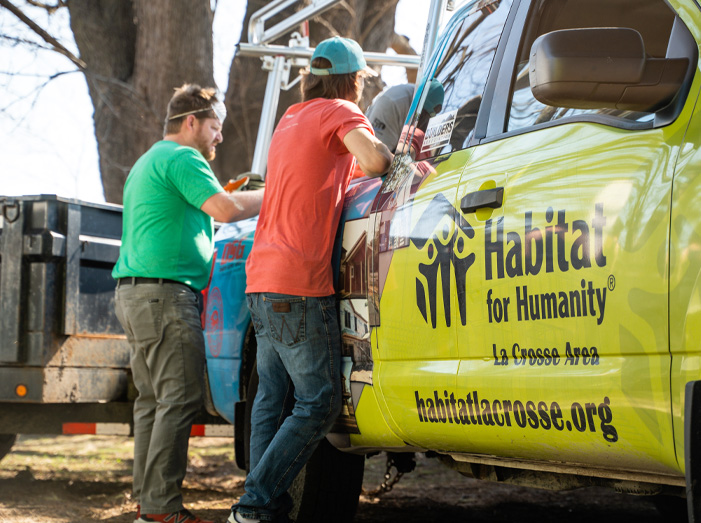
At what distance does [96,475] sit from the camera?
271 inches

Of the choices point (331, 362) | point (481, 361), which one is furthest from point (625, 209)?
point (331, 362)

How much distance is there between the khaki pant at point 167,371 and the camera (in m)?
4.26

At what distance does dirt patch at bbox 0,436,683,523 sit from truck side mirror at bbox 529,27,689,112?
9.33ft

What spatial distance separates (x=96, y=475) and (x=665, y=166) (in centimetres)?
567

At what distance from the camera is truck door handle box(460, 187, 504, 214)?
2781 mm

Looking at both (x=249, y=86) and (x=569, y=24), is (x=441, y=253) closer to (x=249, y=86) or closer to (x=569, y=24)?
A: (x=569, y=24)

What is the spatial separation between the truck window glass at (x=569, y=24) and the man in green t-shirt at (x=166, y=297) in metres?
1.71

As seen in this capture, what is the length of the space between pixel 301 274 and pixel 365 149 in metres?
0.54

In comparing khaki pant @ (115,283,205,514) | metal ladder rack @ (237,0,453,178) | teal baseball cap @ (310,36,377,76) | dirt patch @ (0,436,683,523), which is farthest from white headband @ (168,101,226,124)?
dirt patch @ (0,436,683,523)

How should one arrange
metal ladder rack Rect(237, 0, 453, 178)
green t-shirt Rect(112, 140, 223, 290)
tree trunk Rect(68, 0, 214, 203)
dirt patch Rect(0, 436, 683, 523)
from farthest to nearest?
tree trunk Rect(68, 0, 214, 203) < metal ladder rack Rect(237, 0, 453, 178) < dirt patch Rect(0, 436, 683, 523) < green t-shirt Rect(112, 140, 223, 290)

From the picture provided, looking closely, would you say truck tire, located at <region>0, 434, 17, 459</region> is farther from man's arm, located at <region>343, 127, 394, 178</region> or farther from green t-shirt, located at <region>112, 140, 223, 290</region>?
man's arm, located at <region>343, 127, 394, 178</region>

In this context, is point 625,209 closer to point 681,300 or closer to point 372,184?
point 681,300

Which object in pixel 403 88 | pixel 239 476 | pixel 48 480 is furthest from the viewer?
pixel 239 476

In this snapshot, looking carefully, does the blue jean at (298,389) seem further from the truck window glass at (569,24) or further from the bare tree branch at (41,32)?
the bare tree branch at (41,32)
